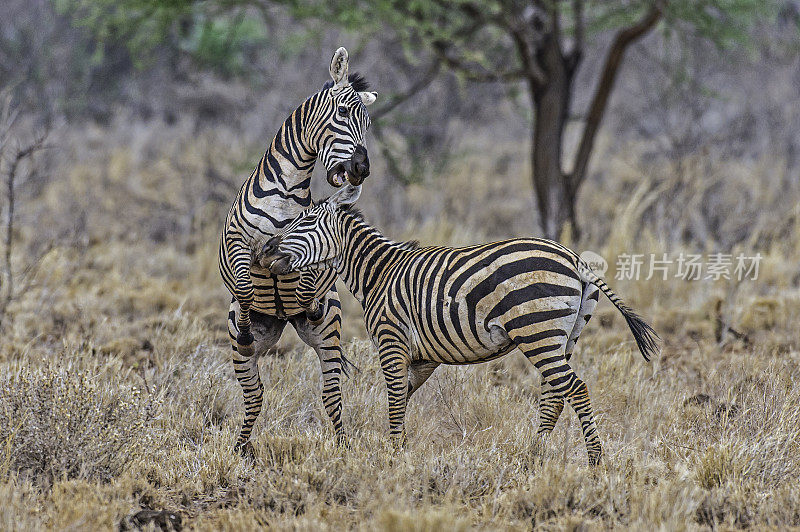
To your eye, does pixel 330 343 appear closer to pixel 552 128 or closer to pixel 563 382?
pixel 563 382

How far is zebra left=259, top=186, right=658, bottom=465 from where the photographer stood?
4465 millimetres

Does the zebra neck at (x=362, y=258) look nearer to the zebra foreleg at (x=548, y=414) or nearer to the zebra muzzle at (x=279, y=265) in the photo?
the zebra muzzle at (x=279, y=265)

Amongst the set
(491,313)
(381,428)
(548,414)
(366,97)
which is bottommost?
(381,428)

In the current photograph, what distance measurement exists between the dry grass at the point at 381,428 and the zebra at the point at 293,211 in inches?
24.2

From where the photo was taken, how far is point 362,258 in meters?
5.10

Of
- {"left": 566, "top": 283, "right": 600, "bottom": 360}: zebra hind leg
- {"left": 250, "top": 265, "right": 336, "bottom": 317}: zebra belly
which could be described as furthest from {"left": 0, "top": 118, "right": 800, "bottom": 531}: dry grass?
{"left": 250, "top": 265, "right": 336, "bottom": 317}: zebra belly

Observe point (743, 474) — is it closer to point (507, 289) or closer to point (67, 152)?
point (507, 289)

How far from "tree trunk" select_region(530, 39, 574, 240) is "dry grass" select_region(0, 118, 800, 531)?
109cm

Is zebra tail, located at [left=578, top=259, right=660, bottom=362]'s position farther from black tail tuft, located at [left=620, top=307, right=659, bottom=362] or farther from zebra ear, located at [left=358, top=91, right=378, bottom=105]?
zebra ear, located at [left=358, top=91, right=378, bottom=105]

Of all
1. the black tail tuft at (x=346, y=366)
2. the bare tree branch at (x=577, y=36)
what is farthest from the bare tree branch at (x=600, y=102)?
the black tail tuft at (x=346, y=366)

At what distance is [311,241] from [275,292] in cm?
42

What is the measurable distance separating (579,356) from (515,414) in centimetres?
158

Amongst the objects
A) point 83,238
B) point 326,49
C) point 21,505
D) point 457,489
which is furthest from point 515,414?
point 326,49

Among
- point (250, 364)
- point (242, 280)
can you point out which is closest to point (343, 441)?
point (250, 364)
